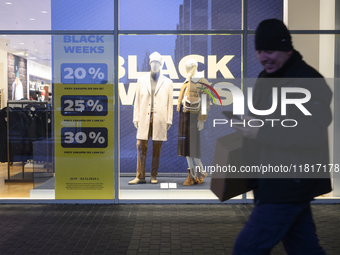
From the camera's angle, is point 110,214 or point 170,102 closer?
point 110,214

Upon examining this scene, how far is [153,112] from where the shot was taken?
19.0 ft

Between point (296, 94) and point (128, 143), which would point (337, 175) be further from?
point (296, 94)

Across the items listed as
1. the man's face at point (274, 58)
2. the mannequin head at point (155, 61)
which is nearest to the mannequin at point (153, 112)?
the mannequin head at point (155, 61)

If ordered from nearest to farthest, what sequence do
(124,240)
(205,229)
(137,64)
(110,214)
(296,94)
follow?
(296,94)
(124,240)
(205,229)
(110,214)
(137,64)

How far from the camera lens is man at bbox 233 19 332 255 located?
6.23ft

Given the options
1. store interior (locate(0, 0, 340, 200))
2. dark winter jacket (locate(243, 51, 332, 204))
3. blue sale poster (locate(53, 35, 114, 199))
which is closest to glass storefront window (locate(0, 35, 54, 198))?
store interior (locate(0, 0, 340, 200))

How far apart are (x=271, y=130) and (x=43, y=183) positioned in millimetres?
4767

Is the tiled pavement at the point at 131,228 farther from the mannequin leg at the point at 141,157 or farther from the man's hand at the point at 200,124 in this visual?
the man's hand at the point at 200,124

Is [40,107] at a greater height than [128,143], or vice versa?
[40,107]

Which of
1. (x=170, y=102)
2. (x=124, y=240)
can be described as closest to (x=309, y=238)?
(x=124, y=240)

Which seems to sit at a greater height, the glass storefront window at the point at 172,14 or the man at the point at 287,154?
the glass storefront window at the point at 172,14

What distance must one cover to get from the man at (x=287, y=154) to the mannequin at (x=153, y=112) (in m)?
3.76

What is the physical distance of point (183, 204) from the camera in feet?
19.0

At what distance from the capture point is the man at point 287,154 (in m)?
1.90
